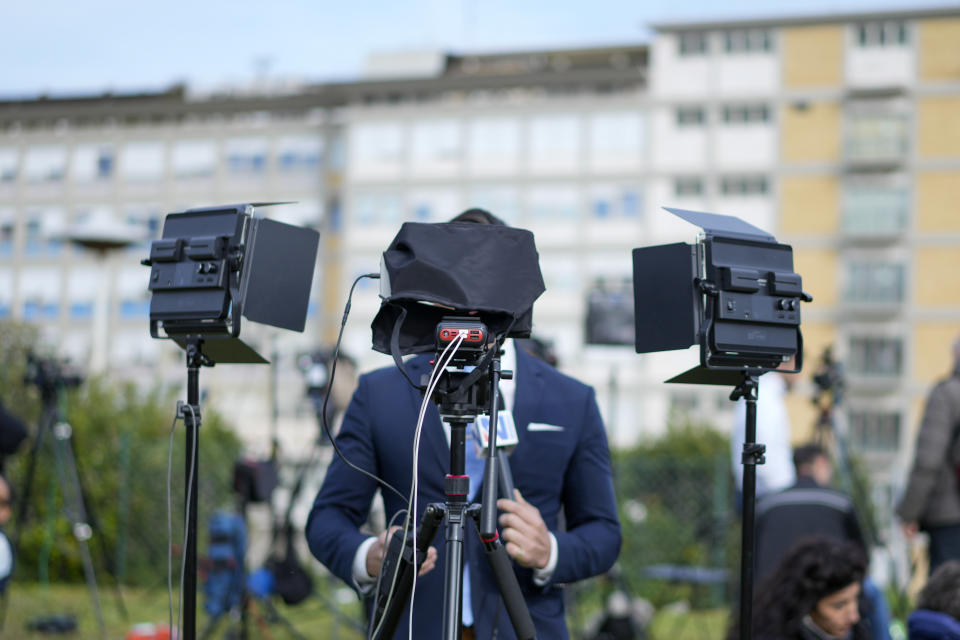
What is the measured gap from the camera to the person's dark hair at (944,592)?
3.04 meters

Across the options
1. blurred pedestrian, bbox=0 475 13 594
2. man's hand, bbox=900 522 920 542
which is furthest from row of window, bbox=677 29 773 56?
blurred pedestrian, bbox=0 475 13 594

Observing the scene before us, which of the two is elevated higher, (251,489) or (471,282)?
(471,282)

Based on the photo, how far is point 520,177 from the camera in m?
39.0

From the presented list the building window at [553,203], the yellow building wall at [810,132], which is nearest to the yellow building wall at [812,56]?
the yellow building wall at [810,132]

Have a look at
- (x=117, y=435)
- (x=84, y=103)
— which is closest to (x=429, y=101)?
(x=84, y=103)

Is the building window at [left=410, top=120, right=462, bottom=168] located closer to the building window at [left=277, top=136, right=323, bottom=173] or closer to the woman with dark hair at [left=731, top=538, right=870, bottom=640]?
the building window at [left=277, top=136, right=323, bottom=173]

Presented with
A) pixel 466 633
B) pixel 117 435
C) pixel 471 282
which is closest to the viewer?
pixel 471 282

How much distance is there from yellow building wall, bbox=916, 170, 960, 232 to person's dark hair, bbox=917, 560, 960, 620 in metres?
35.9

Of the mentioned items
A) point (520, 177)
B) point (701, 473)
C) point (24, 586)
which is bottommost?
point (24, 586)

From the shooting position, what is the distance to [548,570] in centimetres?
217

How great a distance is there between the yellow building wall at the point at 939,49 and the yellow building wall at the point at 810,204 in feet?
15.7

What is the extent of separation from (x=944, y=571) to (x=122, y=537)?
8342 mm

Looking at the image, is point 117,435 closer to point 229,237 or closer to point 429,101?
point 229,237

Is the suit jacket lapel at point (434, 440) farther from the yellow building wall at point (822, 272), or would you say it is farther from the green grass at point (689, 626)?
the yellow building wall at point (822, 272)
